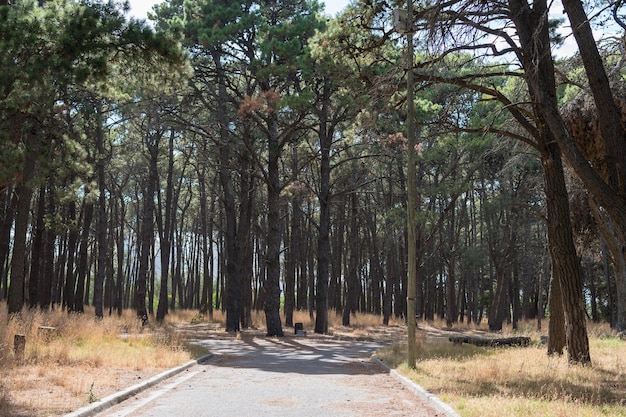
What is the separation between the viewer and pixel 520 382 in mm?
10102

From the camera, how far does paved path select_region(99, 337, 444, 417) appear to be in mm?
8148

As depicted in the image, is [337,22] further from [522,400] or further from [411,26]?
[522,400]

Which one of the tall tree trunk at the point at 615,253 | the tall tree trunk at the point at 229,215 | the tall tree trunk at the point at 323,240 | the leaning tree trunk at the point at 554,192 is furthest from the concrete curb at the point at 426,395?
the tall tree trunk at the point at 229,215

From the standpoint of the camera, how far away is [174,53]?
13133mm

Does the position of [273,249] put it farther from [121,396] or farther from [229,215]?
[121,396]

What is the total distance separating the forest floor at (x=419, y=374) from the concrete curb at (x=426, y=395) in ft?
0.40

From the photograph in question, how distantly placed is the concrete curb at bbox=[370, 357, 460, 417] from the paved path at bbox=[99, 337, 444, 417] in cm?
10

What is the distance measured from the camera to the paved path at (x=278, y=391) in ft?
26.7

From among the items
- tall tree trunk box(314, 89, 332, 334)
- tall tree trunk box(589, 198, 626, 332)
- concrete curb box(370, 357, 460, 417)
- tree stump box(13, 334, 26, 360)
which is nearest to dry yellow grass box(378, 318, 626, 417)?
concrete curb box(370, 357, 460, 417)

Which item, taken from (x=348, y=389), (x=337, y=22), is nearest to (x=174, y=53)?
(x=337, y=22)

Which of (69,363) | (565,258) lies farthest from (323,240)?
(69,363)

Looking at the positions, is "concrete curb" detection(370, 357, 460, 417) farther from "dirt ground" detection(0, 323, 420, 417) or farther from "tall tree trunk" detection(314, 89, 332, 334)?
"tall tree trunk" detection(314, 89, 332, 334)

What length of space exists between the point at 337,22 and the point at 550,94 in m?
4.90

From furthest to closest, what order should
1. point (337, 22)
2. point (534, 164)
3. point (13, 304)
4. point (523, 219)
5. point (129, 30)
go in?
point (523, 219)
point (534, 164)
point (13, 304)
point (337, 22)
point (129, 30)
